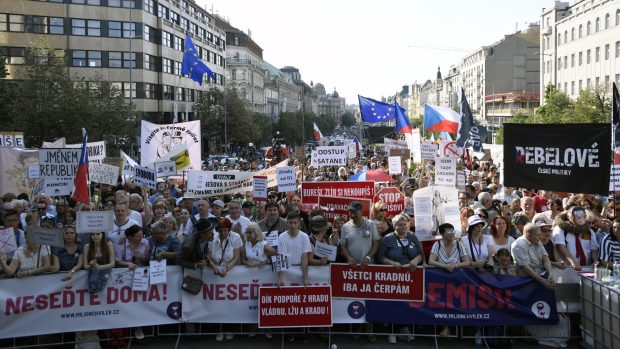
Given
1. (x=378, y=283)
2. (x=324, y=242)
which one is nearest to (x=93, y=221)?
(x=324, y=242)

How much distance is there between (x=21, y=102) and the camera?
30891 millimetres

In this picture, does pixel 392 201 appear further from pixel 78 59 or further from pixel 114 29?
pixel 114 29

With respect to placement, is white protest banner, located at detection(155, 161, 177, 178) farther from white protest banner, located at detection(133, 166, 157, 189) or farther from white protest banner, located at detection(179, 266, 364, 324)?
white protest banner, located at detection(179, 266, 364, 324)

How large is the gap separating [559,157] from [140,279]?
244 inches

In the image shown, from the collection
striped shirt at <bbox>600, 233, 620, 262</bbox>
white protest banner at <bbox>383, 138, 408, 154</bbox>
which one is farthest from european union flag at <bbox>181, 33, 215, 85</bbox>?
striped shirt at <bbox>600, 233, 620, 262</bbox>

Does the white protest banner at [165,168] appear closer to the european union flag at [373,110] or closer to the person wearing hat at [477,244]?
→ the person wearing hat at [477,244]

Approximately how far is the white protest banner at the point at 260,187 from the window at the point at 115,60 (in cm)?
4333

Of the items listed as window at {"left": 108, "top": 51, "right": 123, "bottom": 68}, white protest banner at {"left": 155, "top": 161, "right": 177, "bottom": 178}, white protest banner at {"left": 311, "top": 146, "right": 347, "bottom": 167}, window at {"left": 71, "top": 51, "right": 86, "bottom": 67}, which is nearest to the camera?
white protest banner at {"left": 155, "top": 161, "right": 177, "bottom": 178}

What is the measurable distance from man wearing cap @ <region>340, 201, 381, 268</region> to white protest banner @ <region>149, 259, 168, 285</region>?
2.42 meters

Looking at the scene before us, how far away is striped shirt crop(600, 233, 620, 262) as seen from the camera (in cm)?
848

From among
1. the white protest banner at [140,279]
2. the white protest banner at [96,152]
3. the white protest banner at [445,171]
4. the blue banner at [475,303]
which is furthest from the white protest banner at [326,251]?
the white protest banner at [96,152]

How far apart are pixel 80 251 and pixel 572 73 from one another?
59816mm

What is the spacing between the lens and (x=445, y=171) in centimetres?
1428

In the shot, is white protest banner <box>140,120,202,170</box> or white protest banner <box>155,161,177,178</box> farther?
white protest banner <box>140,120,202,170</box>
